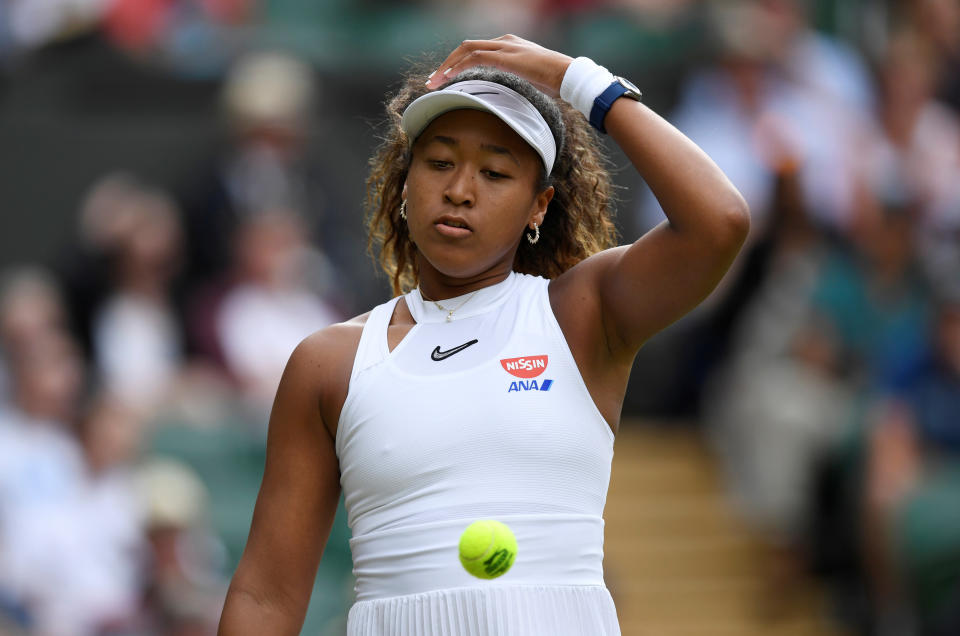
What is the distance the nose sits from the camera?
2.63 m

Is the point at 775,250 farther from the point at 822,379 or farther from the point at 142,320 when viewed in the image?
the point at 142,320

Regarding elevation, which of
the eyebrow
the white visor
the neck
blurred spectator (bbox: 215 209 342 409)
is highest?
the white visor

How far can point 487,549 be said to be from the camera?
2.46 meters

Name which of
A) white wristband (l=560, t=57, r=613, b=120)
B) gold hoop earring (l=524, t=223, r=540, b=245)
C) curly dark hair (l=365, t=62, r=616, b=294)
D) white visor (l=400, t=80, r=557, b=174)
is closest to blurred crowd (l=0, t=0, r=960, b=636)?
curly dark hair (l=365, t=62, r=616, b=294)

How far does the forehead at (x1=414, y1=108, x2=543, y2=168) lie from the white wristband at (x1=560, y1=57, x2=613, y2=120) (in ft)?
0.42

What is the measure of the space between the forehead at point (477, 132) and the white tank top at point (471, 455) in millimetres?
317

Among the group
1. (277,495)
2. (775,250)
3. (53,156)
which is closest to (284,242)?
(53,156)

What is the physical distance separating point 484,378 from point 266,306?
5212mm

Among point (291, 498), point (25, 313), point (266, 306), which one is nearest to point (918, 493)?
point (266, 306)

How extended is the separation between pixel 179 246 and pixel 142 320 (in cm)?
52

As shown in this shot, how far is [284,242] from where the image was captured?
25.6 feet

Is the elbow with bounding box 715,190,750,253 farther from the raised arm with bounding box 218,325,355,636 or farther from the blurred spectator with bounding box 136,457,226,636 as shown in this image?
the blurred spectator with bounding box 136,457,226,636

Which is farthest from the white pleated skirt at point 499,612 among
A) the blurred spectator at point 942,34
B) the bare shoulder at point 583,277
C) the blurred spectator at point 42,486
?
the blurred spectator at point 942,34

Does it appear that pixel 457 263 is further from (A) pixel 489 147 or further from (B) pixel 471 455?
(B) pixel 471 455
